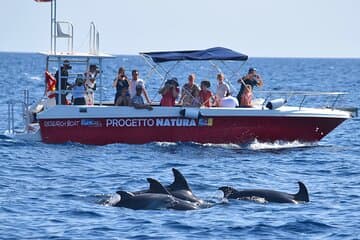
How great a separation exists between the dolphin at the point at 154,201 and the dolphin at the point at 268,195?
3.98ft

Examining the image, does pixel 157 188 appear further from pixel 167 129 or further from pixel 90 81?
pixel 90 81

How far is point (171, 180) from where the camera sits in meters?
23.2

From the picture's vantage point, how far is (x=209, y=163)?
1032 inches

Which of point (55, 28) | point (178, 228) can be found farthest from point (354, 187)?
point (55, 28)

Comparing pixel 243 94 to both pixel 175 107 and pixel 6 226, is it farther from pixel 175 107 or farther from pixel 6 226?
pixel 6 226

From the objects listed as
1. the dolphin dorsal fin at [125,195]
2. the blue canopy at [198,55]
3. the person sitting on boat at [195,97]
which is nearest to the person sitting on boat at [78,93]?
the blue canopy at [198,55]

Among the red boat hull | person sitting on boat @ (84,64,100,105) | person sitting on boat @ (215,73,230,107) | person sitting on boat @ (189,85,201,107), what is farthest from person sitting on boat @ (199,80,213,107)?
person sitting on boat @ (84,64,100,105)

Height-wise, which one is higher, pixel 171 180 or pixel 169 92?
pixel 169 92

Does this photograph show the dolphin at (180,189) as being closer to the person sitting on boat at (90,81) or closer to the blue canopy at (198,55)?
the blue canopy at (198,55)

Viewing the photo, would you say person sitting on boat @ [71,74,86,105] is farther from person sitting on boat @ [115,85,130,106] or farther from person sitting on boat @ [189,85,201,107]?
person sitting on boat @ [189,85,201,107]

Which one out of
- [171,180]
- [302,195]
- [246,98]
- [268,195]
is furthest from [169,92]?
[302,195]

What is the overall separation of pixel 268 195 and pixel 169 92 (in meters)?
9.30

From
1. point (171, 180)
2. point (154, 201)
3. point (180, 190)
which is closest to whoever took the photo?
point (154, 201)

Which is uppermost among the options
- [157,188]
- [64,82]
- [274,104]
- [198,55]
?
[198,55]
